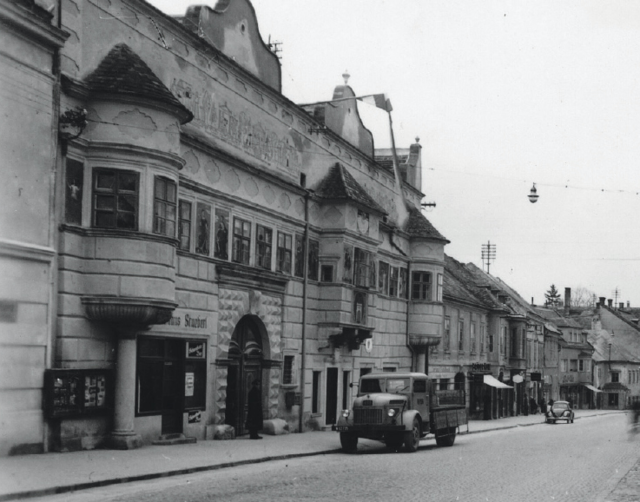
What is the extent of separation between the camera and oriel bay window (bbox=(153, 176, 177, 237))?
22.0m

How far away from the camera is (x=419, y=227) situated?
4525 centimetres

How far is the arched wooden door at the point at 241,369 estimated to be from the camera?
1120 inches

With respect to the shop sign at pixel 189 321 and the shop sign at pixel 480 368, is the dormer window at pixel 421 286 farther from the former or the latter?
the shop sign at pixel 189 321

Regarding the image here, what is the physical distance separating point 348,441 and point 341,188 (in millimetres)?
11212

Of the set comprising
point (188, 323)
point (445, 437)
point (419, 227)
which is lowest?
point (445, 437)

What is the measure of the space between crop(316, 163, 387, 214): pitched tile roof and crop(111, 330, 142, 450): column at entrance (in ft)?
45.0

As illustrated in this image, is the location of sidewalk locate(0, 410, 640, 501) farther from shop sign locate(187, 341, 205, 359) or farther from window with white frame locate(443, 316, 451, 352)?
window with white frame locate(443, 316, 451, 352)

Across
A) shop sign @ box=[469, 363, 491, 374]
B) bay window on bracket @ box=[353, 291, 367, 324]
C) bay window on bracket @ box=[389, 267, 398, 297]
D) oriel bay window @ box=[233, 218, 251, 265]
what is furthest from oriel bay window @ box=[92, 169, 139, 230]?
shop sign @ box=[469, 363, 491, 374]

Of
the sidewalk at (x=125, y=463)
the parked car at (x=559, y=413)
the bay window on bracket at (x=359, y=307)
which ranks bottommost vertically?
the parked car at (x=559, y=413)

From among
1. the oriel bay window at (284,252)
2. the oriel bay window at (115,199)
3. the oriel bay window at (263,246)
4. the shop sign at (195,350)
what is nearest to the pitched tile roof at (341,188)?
the oriel bay window at (284,252)

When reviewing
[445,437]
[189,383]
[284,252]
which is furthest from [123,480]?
[284,252]

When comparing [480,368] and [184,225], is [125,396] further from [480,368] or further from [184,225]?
[480,368]

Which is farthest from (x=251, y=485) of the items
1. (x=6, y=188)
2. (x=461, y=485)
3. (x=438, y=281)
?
(x=438, y=281)

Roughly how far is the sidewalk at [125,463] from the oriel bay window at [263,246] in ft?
18.6
